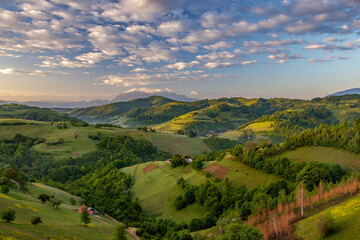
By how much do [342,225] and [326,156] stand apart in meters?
54.5

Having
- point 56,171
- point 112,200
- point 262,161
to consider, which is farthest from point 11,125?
point 262,161

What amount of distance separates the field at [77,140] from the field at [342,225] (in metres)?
145

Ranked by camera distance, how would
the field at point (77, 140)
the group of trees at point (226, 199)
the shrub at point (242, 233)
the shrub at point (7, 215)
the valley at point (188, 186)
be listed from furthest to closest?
the field at point (77, 140)
the group of trees at point (226, 199)
the valley at point (188, 186)
the shrub at point (7, 215)
the shrub at point (242, 233)

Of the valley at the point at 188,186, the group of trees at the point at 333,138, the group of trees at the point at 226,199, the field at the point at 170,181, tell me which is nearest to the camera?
the valley at the point at 188,186

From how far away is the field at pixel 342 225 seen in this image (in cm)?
2198

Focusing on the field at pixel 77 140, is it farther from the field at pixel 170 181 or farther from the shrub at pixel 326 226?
the shrub at pixel 326 226

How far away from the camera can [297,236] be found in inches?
993

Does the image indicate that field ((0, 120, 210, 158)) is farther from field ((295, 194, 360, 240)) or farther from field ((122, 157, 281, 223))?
field ((295, 194, 360, 240))

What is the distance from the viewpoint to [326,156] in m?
67.7

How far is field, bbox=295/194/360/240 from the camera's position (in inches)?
866

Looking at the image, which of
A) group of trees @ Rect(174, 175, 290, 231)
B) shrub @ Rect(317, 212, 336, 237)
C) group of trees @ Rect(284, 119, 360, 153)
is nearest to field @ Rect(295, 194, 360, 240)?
shrub @ Rect(317, 212, 336, 237)

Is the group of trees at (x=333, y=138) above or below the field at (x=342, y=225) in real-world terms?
above

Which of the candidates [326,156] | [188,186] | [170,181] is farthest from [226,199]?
[326,156]

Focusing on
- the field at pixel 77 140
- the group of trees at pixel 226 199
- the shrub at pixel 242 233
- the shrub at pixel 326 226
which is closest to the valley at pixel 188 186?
the group of trees at pixel 226 199
